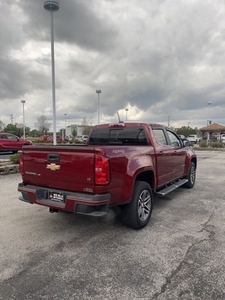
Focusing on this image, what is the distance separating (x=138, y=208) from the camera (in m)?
4.09

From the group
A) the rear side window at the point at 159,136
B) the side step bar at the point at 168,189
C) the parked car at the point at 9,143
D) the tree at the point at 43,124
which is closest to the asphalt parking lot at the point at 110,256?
the side step bar at the point at 168,189

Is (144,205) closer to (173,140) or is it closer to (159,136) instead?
(159,136)

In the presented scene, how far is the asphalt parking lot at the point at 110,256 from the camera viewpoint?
2.56 meters

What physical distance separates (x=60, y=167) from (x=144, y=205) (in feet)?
5.44

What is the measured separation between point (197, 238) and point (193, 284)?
1.22 metres

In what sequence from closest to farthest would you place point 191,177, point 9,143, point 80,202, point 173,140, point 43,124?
point 80,202 → point 173,140 → point 191,177 → point 9,143 → point 43,124

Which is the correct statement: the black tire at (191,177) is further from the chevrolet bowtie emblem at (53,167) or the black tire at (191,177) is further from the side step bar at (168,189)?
the chevrolet bowtie emblem at (53,167)

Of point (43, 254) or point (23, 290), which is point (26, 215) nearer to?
point (43, 254)

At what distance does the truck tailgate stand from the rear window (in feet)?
5.63

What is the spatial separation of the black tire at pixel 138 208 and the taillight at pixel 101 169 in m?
0.87

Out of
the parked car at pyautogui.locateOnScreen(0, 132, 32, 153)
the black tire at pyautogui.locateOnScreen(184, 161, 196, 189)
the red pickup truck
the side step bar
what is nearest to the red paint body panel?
the red pickup truck

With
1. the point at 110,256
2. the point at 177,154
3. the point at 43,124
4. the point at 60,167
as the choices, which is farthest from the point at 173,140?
the point at 43,124

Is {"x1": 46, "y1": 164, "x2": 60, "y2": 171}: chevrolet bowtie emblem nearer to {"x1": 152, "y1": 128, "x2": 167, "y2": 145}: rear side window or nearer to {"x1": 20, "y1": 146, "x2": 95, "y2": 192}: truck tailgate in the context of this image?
{"x1": 20, "y1": 146, "x2": 95, "y2": 192}: truck tailgate

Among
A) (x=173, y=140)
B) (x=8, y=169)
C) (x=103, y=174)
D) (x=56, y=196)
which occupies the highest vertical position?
(x=173, y=140)
